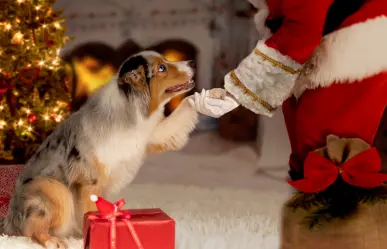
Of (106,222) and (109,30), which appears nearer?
(106,222)

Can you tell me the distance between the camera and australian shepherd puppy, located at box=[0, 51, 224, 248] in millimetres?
1694

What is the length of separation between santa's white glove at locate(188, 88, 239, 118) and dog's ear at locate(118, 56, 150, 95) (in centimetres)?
36

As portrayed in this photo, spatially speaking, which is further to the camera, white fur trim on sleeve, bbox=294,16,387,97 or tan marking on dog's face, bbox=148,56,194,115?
tan marking on dog's face, bbox=148,56,194,115

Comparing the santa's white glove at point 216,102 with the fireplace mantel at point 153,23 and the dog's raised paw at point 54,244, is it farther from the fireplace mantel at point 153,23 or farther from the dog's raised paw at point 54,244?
the fireplace mantel at point 153,23

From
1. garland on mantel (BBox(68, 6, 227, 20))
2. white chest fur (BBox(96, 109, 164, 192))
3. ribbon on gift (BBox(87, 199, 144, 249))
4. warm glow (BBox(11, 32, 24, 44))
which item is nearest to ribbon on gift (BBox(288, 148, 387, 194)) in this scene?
ribbon on gift (BBox(87, 199, 144, 249))

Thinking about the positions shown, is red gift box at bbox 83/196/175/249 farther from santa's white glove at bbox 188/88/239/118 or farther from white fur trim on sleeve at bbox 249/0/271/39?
white fur trim on sleeve at bbox 249/0/271/39

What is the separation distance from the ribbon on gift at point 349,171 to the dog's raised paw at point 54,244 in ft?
2.95

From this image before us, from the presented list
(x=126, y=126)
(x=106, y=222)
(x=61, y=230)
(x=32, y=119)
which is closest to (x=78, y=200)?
(x=61, y=230)

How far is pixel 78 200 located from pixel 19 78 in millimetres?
920

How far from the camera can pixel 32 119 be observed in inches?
91.8

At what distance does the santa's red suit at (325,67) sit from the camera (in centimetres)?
116

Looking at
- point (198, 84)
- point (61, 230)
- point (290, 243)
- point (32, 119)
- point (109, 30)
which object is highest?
point (109, 30)

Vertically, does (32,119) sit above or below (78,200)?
above

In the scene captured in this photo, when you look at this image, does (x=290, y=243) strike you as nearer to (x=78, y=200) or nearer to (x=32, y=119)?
(x=78, y=200)
